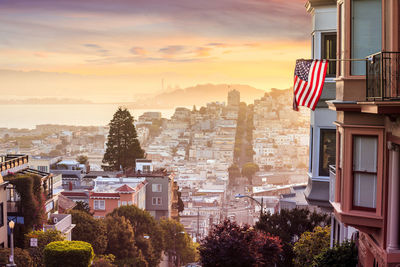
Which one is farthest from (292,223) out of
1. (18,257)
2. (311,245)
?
(18,257)

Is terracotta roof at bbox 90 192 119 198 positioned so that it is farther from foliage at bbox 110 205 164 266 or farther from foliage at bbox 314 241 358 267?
foliage at bbox 314 241 358 267

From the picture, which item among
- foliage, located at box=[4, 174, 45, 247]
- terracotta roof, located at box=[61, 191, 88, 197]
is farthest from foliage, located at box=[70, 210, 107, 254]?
terracotta roof, located at box=[61, 191, 88, 197]

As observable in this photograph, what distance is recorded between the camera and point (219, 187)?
542 ft

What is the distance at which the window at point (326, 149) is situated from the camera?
16297mm

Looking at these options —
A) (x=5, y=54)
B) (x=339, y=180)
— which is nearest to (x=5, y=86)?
(x=5, y=54)

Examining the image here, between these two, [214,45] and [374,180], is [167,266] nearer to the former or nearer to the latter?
[374,180]

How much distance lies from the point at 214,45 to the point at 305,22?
114 ft

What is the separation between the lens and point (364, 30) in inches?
370

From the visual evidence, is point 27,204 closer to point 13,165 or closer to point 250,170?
point 13,165

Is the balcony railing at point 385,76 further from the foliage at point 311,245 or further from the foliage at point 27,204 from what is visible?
the foliage at point 27,204

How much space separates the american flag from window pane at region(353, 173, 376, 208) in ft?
5.48

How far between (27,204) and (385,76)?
21.3 m

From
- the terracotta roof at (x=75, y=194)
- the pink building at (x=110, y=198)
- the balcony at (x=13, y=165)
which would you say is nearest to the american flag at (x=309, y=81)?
the balcony at (x=13, y=165)

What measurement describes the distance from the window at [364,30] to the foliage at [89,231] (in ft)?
82.8
